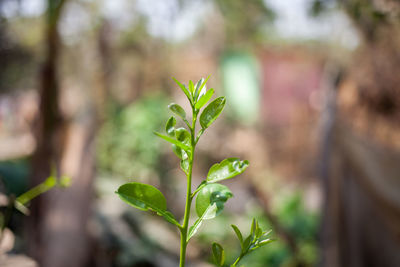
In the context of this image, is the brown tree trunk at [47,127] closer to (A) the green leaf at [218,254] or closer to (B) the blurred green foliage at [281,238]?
(A) the green leaf at [218,254]

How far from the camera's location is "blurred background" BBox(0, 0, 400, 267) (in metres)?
1.93

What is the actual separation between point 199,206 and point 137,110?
6203mm

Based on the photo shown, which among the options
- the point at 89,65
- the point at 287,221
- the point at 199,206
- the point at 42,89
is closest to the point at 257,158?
the point at 287,221

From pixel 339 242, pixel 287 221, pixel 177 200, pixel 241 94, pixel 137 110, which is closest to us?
pixel 339 242

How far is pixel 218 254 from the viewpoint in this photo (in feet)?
1.54

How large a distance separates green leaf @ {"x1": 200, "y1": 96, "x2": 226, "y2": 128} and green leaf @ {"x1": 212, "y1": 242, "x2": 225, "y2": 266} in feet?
0.48

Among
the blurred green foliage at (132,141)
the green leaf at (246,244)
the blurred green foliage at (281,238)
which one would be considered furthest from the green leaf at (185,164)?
the blurred green foliage at (132,141)

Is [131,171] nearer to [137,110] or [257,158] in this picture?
[137,110]

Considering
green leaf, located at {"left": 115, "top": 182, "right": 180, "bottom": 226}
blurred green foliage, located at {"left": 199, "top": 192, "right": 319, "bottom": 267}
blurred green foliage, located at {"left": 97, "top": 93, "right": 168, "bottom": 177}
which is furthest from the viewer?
blurred green foliage, located at {"left": 97, "top": 93, "right": 168, "bottom": 177}

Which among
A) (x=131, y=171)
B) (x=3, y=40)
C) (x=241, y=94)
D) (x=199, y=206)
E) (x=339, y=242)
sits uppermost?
(x=241, y=94)

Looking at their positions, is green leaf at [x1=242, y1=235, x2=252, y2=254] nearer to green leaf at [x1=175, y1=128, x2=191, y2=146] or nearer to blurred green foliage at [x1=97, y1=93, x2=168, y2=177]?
green leaf at [x1=175, y1=128, x2=191, y2=146]

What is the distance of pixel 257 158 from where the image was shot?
820 cm

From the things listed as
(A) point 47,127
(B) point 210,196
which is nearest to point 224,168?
(B) point 210,196

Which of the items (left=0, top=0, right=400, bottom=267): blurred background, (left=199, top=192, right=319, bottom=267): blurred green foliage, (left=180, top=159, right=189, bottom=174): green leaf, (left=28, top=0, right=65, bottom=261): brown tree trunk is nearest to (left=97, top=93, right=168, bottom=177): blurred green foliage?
(left=0, top=0, right=400, bottom=267): blurred background
